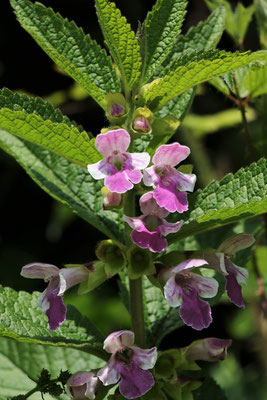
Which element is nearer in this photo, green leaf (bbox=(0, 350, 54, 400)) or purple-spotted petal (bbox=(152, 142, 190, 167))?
purple-spotted petal (bbox=(152, 142, 190, 167))

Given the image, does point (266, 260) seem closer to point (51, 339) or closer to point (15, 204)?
point (51, 339)

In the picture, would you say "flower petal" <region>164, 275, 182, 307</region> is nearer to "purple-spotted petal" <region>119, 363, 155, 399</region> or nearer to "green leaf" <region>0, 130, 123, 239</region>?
"purple-spotted petal" <region>119, 363, 155, 399</region>

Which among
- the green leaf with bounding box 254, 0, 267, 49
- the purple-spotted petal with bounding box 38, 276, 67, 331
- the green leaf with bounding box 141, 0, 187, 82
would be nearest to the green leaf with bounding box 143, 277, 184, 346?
the purple-spotted petal with bounding box 38, 276, 67, 331

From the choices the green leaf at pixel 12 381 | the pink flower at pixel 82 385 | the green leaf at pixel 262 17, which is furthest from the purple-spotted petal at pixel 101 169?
the green leaf at pixel 262 17

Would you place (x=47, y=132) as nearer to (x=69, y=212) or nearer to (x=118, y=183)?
(x=118, y=183)

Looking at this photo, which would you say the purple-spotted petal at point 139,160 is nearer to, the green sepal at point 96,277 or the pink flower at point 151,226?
the pink flower at point 151,226

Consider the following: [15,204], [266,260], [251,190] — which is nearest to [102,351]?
[251,190]

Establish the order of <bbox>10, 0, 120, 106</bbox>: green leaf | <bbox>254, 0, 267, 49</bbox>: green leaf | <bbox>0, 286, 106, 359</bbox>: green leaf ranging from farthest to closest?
<bbox>254, 0, 267, 49</bbox>: green leaf < <bbox>10, 0, 120, 106</bbox>: green leaf < <bbox>0, 286, 106, 359</bbox>: green leaf
